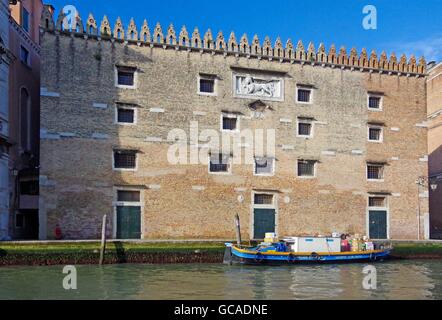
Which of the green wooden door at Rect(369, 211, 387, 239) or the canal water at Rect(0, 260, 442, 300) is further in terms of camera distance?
the green wooden door at Rect(369, 211, 387, 239)

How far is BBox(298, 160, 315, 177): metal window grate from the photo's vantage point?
27.9 meters

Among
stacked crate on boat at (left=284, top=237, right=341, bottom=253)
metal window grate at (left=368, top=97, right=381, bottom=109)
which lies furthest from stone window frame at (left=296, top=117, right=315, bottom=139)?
stacked crate on boat at (left=284, top=237, right=341, bottom=253)

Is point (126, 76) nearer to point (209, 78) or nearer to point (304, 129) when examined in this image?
point (209, 78)

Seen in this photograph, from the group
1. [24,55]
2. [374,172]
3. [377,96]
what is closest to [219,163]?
[374,172]

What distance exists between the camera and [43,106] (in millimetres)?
24047

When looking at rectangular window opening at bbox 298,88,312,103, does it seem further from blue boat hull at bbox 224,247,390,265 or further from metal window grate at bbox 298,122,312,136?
blue boat hull at bbox 224,247,390,265

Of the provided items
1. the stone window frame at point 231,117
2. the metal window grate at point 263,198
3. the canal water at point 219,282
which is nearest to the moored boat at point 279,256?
the canal water at point 219,282

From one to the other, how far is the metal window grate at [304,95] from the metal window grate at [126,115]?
988 centimetres

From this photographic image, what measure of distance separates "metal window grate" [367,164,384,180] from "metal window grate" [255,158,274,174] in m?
6.42

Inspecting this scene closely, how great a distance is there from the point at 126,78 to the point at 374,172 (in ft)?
51.8

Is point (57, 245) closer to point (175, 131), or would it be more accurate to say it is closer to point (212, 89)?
point (175, 131)

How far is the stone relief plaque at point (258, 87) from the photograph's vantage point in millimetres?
27334

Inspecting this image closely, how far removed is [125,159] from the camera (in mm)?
25250

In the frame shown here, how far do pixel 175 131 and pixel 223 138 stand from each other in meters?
2.74
